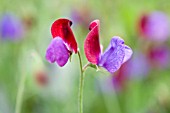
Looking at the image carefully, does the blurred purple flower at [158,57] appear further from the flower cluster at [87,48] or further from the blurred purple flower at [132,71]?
the flower cluster at [87,48]

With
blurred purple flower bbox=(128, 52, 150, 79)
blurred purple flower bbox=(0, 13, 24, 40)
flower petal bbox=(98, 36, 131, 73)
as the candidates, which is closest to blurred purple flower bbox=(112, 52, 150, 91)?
blurred purple flower bbox=(128, 52, 150, 79)

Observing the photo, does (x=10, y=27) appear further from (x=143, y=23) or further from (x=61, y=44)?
(x=61, y=44)

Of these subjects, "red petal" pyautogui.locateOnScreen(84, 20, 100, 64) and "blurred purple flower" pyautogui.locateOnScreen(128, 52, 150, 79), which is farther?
"blurred purple flower" pyautogui.locateOnScreen(128, 52, 150, 79)

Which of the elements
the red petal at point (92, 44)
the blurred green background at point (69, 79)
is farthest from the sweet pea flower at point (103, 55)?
the blurred green background at point (69, 79)

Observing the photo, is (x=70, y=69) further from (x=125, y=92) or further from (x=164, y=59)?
(x=164, y=59)

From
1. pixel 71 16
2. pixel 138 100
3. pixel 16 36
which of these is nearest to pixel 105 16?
pixel 71 16

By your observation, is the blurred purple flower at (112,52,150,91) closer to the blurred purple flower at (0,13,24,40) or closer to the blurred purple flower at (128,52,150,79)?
the blurred purple flower at (128,52,150,79)
